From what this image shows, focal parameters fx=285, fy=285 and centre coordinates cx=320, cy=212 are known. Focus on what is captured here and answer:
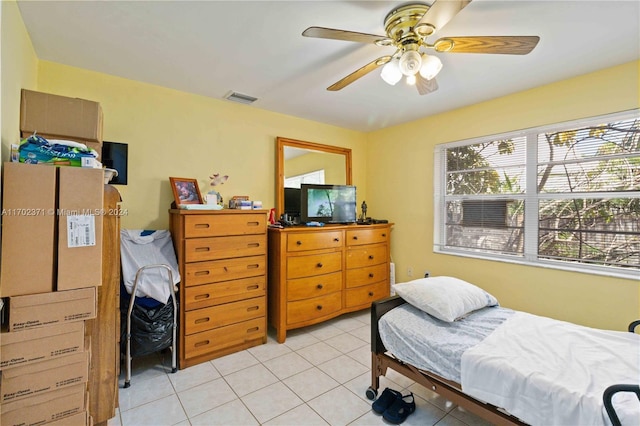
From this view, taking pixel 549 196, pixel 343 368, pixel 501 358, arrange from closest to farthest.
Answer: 1. pixel 501 358
2. pixel 343 368
3. pixel 549 196

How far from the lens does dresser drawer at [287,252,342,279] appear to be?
2855mm

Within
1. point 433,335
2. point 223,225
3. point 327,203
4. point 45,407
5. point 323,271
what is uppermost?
point 327,203

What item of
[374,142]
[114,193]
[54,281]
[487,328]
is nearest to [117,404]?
[54,281]

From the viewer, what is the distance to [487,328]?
1.83 meters

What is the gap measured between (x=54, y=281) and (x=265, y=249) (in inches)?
62.7

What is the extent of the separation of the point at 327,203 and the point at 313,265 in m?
0.85

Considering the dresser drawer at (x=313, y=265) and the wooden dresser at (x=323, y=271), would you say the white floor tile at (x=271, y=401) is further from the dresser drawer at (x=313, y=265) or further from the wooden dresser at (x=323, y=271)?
the dresser drawer at (x=313, y=265)

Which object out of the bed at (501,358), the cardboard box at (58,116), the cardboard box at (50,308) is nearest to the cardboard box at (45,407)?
the cardboard box at (50,308)

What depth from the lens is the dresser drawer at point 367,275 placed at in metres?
3.32

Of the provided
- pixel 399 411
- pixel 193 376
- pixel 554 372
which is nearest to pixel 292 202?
pixel 193 376

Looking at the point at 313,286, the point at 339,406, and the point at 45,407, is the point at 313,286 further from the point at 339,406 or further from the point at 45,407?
the point at 45,407

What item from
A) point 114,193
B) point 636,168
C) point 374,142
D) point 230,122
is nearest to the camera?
point 114,193

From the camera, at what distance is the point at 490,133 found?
9.80 feet

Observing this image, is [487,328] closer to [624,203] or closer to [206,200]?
[624,203]
